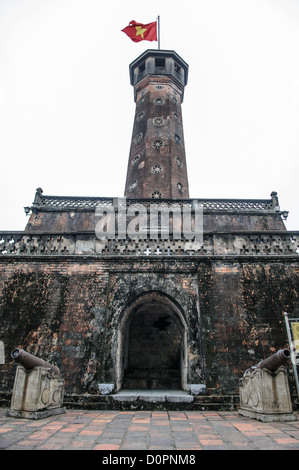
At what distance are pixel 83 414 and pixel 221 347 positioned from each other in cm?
355

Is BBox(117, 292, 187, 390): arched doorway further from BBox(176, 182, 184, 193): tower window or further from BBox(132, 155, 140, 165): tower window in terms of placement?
BBox(132, 155, 140, 165): tower window

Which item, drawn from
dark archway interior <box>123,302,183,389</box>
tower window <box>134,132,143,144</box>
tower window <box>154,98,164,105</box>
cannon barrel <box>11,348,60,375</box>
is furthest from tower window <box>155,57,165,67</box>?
cannon barrel <box>11,348,60,375</box>

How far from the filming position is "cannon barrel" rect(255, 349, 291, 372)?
495 cm

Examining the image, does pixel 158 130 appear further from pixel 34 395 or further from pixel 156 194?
pixel 34 395

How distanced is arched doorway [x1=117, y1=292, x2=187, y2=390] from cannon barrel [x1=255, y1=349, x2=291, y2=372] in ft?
10.1

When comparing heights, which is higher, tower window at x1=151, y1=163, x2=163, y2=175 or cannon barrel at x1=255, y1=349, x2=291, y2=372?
tower window at x1=151, y1=163, x2=163, y2=175

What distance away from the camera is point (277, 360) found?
5.07 meters

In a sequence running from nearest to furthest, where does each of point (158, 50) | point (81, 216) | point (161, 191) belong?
point (81, 216) → point (161, 191) → point (158, 50)

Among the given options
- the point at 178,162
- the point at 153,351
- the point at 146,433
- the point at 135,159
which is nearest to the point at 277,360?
the point at 146,433

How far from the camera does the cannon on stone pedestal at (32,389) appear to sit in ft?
16.9

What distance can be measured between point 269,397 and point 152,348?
5718mm

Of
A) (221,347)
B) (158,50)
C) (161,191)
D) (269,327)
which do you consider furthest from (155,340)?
(158,50)
